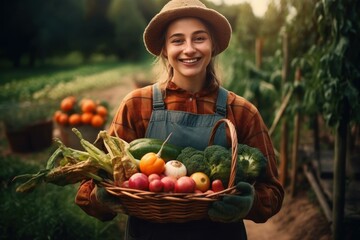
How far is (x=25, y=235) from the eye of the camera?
358cm

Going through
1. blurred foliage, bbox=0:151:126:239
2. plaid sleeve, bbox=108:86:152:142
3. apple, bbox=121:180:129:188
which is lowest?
blurred foliage, bbox=0:151:126:239

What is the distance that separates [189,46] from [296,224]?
347 centimetres

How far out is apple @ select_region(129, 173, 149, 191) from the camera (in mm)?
1702

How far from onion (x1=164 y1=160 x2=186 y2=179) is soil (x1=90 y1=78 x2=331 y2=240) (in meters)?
3.08

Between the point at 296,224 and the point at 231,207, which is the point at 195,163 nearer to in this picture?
the point at 231,207

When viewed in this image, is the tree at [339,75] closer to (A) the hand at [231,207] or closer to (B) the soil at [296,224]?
(B) the soil at [296,224]

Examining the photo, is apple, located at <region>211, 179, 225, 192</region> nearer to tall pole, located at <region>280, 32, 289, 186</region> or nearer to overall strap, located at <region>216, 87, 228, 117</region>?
overall strap, located at <region>216, 87, 228, 117</region>

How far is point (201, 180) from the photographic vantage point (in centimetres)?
180

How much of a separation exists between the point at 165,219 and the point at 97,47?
4693 cm

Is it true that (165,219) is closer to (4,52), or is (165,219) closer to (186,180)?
(186,180)

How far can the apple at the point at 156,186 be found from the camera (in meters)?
1.67

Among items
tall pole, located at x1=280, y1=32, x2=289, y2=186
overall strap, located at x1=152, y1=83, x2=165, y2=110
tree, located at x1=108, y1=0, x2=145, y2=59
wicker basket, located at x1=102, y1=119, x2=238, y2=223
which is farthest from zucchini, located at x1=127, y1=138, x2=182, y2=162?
tree, located at x1=108, y1=0, x2=145, y2=59

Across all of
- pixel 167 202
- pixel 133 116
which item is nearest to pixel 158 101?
pixel 133 116

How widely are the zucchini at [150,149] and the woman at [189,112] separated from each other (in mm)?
142
